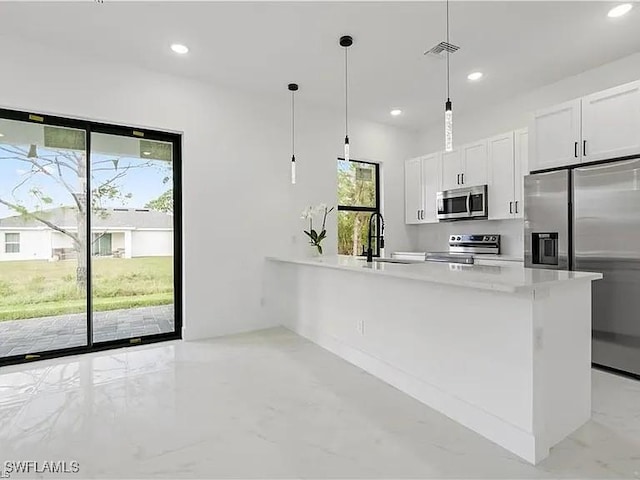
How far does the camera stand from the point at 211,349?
381 centimetres

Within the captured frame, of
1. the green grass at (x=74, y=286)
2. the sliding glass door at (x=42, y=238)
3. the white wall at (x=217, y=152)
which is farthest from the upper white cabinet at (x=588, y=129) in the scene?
the sliding glass door at (x=42, y=238)

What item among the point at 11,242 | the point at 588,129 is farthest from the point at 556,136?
the point at 11,242

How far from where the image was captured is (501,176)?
4566mm

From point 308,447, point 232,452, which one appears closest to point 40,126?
point 232,452

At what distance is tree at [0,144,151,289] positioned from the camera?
350cm

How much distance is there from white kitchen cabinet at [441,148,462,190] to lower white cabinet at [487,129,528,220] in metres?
0.48

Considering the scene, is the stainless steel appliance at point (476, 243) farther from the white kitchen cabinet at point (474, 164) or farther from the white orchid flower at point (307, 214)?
the white orchid flower at point (307, 214)

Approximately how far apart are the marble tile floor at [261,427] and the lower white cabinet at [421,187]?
3.08m

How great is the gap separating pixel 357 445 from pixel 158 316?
3.01 meters

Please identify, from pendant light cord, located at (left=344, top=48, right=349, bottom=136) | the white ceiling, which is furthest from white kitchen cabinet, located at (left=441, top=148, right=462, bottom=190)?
pendant light cord, located at (left=344, top=48, right=349, bottom=136)

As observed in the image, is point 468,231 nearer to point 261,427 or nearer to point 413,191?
point 413,191

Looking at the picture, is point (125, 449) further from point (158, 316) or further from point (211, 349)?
point (158, 316)

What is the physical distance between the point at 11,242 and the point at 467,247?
5.38 meters

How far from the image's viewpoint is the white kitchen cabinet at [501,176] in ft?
14.6
